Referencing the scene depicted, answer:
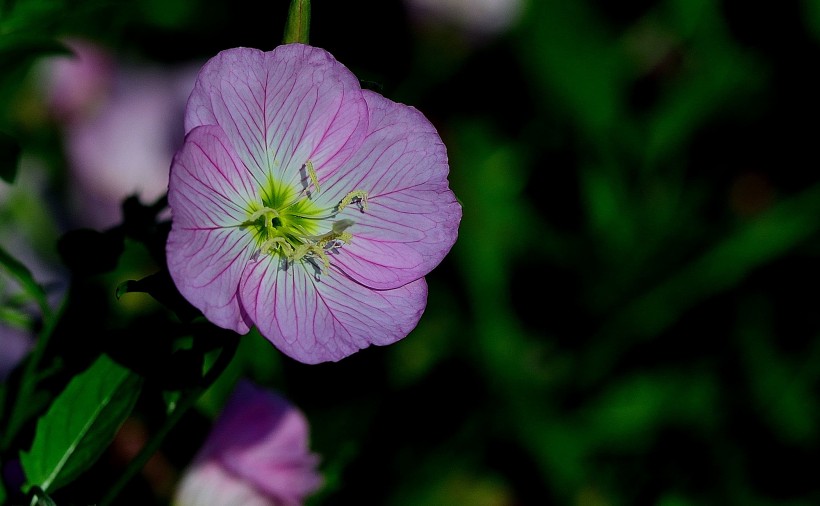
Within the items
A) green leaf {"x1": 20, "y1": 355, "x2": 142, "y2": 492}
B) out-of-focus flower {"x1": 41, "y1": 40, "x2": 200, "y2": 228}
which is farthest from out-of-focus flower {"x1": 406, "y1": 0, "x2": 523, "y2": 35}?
green leaf {"x1": 20, "y1": 355, "x2": 142, "y2": 492}

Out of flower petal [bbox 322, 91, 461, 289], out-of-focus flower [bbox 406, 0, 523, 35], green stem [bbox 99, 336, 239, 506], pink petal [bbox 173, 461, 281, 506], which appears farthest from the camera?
out-of-focus flower [bbox 406, 0, 523, 35]

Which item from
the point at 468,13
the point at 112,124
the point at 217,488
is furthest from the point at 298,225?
the point at 468,13

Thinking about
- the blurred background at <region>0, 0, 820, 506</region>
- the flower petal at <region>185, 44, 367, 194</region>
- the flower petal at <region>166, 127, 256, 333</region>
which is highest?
the flower petal at <region>185, 44, 367, 194</region>

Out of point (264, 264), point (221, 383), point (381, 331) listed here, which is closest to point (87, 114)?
point (221, 383)

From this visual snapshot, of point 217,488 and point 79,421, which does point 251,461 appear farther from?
point 79,421

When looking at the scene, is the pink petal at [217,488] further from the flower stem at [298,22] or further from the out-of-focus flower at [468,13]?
the out-of-focus flower at [468,13]

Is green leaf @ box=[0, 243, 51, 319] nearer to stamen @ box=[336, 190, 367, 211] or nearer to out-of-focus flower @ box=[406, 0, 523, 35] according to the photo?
stamen @ box=[336, 190, 367, 211]
